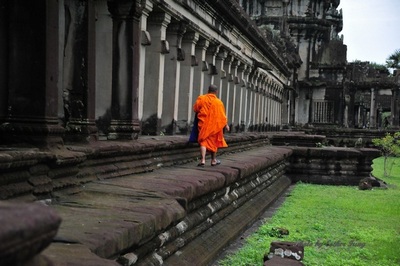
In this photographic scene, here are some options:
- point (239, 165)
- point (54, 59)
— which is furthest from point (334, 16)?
point (54, 59)

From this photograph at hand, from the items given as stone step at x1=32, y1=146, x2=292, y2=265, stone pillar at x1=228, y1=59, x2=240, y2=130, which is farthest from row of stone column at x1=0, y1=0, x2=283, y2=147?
stone pillar at x1=228, y1=59, x2=240, y2=130

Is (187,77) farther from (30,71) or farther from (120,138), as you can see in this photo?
(30,71)

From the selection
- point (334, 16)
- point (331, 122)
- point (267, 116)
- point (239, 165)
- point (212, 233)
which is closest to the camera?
point (212, 233)

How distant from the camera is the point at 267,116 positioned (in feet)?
83.5

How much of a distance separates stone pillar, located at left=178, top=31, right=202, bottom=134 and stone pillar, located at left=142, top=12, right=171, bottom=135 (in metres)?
1.84

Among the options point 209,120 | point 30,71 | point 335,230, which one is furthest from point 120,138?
point 335,230

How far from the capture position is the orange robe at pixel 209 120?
7793 mm

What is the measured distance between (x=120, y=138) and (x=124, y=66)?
0.93 meters

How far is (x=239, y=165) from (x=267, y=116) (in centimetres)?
1762

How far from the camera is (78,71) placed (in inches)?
220

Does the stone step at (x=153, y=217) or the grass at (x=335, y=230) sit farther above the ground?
the stone step at (x=153, y=217)

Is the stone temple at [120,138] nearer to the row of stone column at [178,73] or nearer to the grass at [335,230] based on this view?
the row of stone column at [178,73]

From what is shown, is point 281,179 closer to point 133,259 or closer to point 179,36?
point 179,36

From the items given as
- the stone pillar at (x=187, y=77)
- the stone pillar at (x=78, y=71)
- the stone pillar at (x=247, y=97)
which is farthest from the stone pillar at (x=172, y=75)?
the stone pillar at (x=247, y=97)
